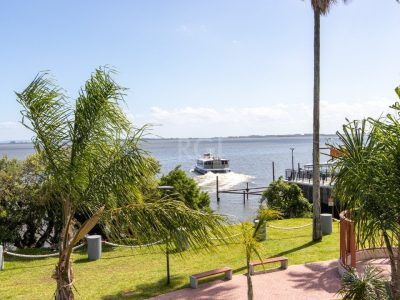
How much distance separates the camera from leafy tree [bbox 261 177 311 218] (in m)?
27.4

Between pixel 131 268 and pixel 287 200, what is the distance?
48.6 ft

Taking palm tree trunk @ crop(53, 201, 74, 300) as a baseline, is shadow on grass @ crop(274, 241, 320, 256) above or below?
below

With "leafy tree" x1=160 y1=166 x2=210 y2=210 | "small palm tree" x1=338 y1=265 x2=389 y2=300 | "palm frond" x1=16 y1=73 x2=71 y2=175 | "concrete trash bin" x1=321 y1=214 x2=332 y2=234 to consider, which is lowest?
"concrete trash bin" x1=321 y1=214 x2=332 y2=234

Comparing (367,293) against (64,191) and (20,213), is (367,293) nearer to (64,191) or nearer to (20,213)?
(64,191)

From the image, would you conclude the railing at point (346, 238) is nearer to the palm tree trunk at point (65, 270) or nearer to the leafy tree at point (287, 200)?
the palm tree trunk at point (65, 270)

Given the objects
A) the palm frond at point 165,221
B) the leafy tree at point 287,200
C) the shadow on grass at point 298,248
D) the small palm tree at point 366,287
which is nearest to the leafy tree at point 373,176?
the small palm tree at point 366,287

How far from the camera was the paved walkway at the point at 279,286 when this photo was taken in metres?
11.9

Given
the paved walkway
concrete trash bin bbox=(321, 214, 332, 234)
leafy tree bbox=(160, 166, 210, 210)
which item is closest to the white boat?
leafy tree bbox=(160, 166, 210, 210)

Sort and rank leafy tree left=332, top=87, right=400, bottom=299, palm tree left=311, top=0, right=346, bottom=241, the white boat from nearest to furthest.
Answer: leafy tree left=332, top=87, right=400, bottom=299 → palm tree left=311, top=0, right=346, bottom=241 → the white boat

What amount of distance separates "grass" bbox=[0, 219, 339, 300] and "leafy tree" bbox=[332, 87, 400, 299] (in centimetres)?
512

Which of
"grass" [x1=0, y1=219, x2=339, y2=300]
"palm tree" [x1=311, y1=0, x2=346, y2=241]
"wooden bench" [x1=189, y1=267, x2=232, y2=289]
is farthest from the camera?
"palm tree" [x1=311, y1=0, x2=346, y2=241]

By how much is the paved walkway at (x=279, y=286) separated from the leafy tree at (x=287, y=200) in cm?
1313

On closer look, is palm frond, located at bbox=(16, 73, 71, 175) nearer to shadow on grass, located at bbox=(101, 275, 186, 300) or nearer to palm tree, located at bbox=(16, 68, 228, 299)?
palm tree, located at bbox=(16, 68, 228, 299)

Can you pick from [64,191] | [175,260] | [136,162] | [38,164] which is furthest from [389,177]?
[38,164]
